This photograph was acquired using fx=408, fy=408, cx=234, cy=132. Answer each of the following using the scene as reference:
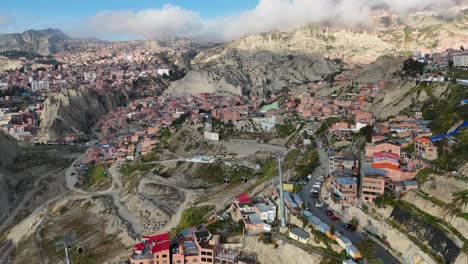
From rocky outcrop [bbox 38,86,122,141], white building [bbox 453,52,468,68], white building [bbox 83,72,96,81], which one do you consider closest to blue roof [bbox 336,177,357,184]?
white building [bbox 453,52,468,68]

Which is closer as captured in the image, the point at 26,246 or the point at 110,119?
the point at 26,246

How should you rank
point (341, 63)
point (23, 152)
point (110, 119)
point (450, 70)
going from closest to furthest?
point (450, 70), point (23, 152), point (110, 119), point (341, 63)

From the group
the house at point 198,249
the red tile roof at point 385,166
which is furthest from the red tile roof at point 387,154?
the house at point 198,249

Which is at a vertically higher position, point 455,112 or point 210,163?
point 455,112

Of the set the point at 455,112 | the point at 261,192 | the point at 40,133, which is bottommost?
the point at 40,133

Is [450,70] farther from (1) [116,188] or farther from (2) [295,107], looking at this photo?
(1) [116,188]

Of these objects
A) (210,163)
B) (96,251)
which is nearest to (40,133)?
(210,163)

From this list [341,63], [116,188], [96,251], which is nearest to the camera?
[96,251]
